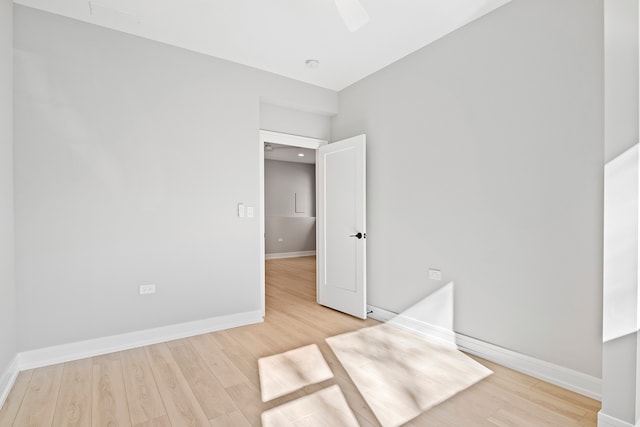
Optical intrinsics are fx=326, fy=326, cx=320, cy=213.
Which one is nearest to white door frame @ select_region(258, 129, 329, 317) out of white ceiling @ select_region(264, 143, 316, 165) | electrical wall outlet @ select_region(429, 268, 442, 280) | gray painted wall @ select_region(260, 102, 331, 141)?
gray painted wall @ select_region(260, 102, 331, 141)

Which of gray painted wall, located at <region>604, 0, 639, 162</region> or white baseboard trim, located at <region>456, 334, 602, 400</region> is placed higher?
gray painted wall, located at <region>604, 0, 639, 162</region>

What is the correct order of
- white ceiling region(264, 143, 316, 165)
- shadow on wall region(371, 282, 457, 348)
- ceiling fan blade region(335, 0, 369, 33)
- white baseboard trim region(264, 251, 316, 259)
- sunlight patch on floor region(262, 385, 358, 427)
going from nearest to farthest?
sunlight patch on floor region(262, 385, 358, 427)
ceiling fan blade region(335, 0, 369, 33)
shadow on wall region(371, 282, 457, 348)
white ceiling region(264, 143, 316, 165)
white baseboard trim region(264, 251, 316, 259)

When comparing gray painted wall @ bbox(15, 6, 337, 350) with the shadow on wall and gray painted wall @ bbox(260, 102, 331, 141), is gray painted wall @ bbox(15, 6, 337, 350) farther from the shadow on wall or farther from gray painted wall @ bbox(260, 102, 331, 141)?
the shadow on wall

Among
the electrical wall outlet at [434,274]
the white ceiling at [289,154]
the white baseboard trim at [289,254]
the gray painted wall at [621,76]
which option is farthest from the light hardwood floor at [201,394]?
the white baseboard trim at [289,254]

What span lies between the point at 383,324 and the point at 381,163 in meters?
1.81

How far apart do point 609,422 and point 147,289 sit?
3.49 metres

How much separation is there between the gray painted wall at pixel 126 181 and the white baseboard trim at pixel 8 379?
177 mm

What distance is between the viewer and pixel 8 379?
7.50 feet

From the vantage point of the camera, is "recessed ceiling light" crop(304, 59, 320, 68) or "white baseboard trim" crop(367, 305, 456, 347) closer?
"white baseboard trim" crop(367, 305, 456, 347)

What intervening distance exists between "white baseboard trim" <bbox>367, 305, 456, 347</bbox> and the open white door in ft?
0.56

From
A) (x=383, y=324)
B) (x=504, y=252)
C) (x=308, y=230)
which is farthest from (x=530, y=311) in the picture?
(x=308, y=230)

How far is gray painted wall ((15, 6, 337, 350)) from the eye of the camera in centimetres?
264

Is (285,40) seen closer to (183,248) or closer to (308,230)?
(183,248)

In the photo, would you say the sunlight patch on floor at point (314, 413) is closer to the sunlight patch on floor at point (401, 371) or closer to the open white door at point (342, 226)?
the sunlight patch on floor at point (401, 371)
